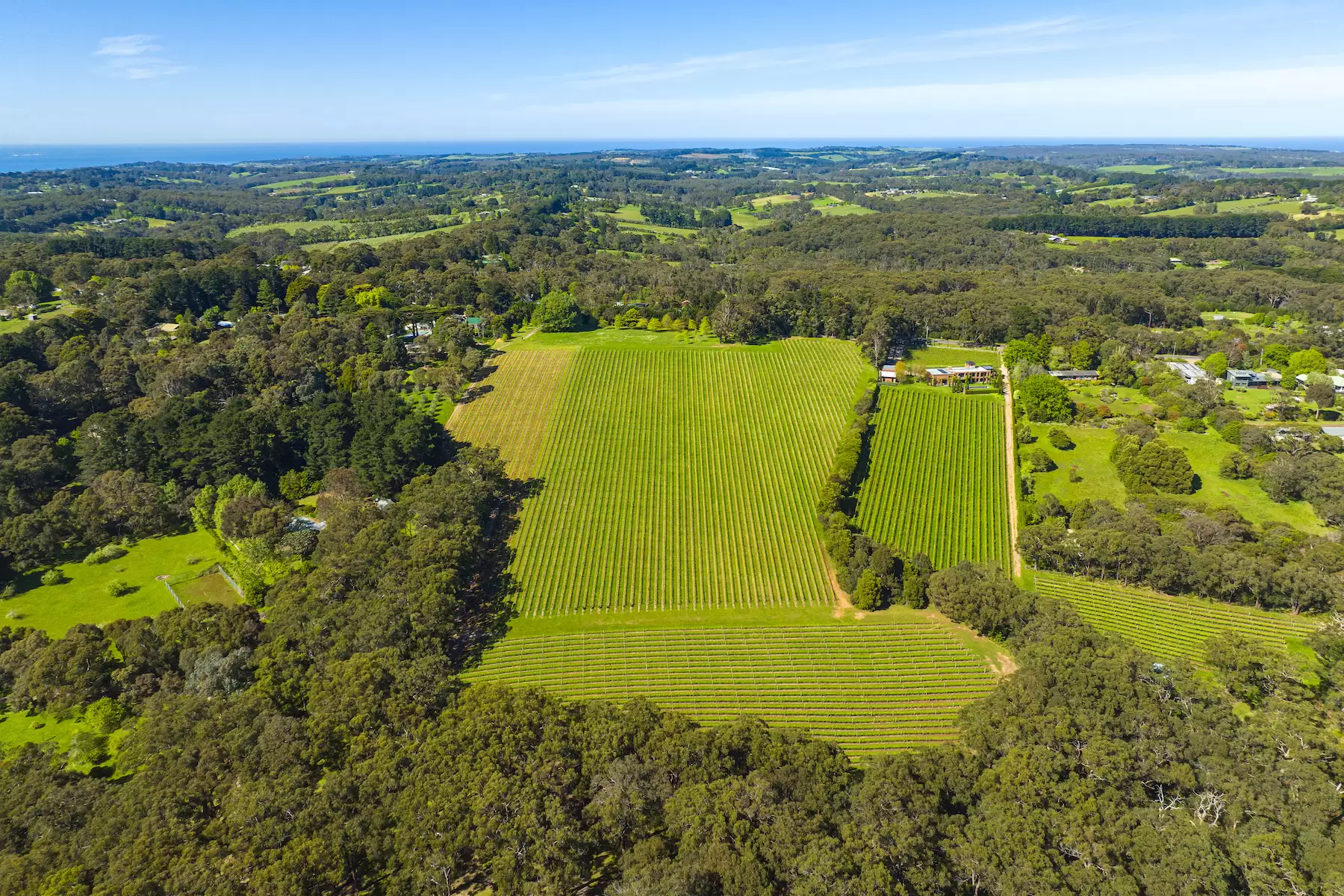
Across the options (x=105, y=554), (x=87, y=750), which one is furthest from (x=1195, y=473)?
(x=105, y=554)

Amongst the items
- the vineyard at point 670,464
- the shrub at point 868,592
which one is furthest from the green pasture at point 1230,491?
the shrub at point 868,592

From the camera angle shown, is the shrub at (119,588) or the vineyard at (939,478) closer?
the shrub at (119,588)

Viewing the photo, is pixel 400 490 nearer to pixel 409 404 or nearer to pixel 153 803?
pixel 409 404

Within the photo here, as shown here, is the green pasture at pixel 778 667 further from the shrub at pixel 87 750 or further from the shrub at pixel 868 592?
the shrub at pixel 87 750

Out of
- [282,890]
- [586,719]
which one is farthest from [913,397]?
[282,890]

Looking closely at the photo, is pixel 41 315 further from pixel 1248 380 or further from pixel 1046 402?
pixel 1248 380
